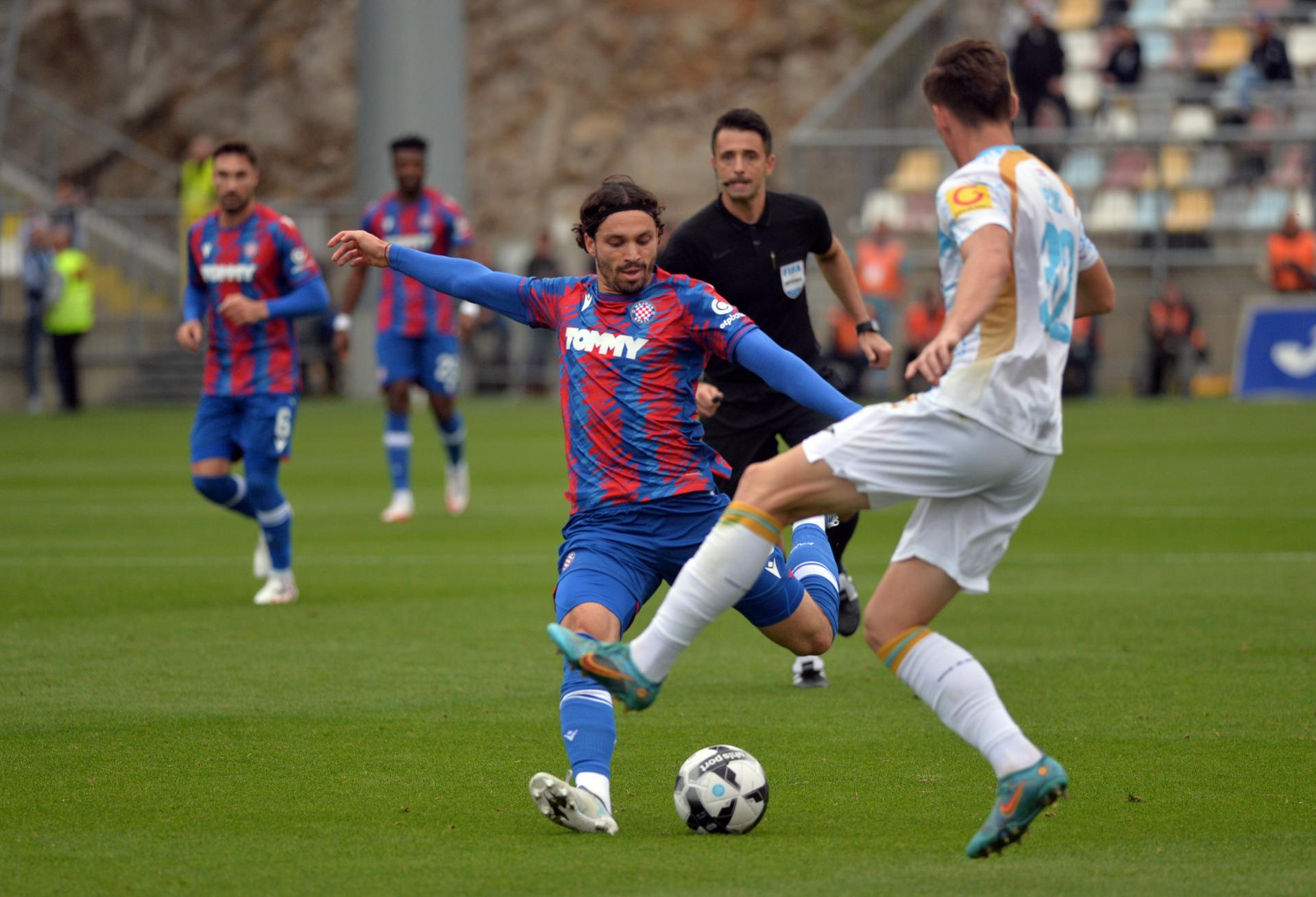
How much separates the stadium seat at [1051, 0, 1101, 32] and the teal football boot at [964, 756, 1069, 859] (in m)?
29.5

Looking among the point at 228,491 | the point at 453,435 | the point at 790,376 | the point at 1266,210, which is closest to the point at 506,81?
the point at 1266,210

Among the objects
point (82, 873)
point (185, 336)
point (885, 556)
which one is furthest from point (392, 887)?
point (885, 556)

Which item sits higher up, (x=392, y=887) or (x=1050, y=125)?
(x=1050, y=125)

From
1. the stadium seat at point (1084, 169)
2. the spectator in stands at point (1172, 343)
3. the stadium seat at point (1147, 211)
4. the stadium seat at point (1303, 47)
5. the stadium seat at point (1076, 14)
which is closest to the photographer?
the spectator in stands at point (1172, 343)

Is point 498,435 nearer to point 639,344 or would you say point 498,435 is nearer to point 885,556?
point 885,556

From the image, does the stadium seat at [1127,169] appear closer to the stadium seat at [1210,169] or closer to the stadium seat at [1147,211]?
the stadium seat at [1147,211]

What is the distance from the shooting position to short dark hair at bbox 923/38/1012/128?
4.66m

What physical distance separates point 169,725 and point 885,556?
6027mm

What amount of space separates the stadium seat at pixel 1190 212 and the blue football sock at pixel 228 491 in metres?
21.3

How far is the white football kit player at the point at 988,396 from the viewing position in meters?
4.55

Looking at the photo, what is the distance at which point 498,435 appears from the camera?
21969mm

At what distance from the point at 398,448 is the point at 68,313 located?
47.4 feet

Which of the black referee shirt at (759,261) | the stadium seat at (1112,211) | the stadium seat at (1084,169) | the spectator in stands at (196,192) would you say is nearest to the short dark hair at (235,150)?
the black referee shirt at (759,261)

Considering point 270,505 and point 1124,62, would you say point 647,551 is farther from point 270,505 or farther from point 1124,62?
point 1124,62
